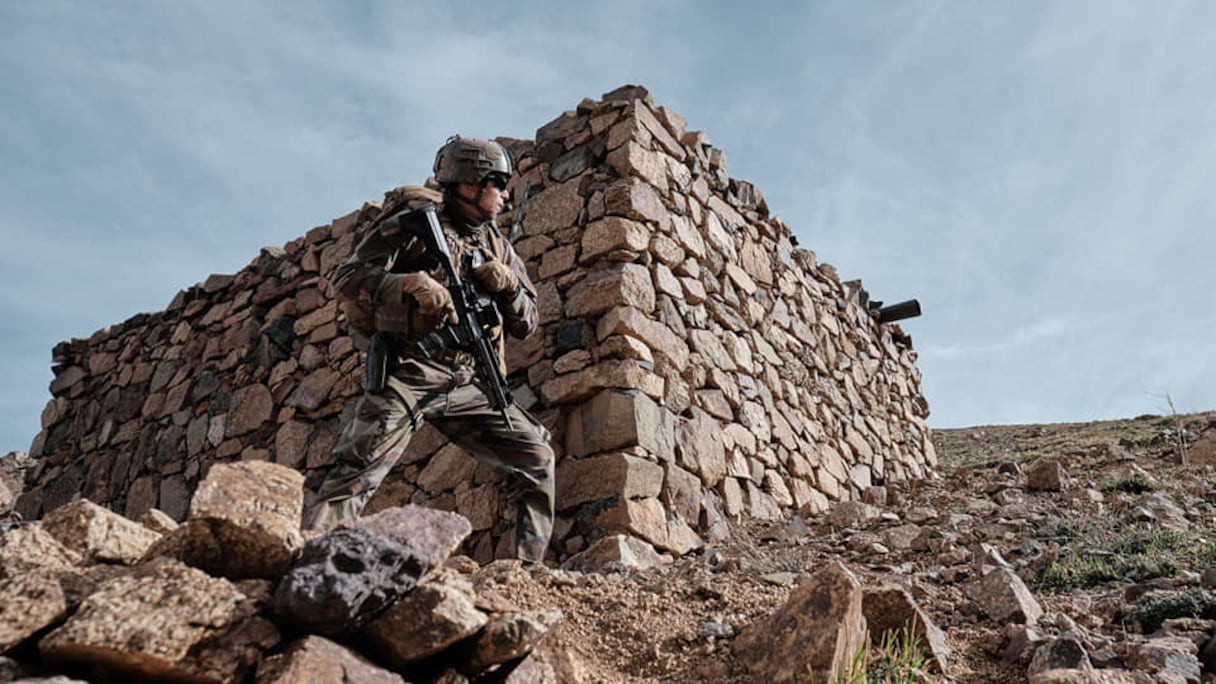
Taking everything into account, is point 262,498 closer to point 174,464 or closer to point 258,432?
point 258,432

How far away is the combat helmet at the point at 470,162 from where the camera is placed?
371 cm

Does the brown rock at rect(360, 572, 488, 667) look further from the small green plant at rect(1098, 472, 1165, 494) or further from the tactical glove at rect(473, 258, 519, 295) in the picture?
the small green plant at rect(1098, 472, 1165, 494)

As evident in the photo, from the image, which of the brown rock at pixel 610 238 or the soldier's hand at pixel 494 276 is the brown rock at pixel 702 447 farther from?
the soldier's hand at pixel 494 276

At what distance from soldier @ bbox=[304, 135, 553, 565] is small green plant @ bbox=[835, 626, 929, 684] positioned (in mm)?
1463

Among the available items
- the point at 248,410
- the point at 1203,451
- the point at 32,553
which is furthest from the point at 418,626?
the point at 1203,451

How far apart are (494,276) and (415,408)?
0.61m

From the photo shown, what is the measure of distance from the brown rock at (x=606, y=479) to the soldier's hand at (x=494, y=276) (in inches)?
40.3

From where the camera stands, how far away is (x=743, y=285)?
618 centimetres

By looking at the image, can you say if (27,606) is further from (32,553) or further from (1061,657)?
(1061,657)

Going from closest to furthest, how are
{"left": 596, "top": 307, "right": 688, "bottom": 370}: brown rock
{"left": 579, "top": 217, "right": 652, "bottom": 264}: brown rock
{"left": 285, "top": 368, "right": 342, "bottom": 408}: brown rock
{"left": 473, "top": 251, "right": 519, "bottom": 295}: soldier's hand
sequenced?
{"left": 473, "top": 251, "right": 519, "bottom": 295}: soldier's hand
{"left": 596, "top": 307, "right": 688, "bottom": 370}: brown rock
{"left": 579, "top": 217, "right": 652, "bottom": 264}: brown rock
{"left": 285, "top": 368, "right": 342, "bottom": 408}: brown rock

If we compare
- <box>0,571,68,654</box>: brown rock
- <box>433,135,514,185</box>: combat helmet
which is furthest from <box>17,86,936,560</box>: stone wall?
<box>0,571,68,654</box>: brown rock

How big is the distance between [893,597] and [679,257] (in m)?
3.03

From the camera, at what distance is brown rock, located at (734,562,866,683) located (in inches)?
84.6

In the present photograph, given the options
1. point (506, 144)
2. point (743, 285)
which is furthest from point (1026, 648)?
point (506, 144)
